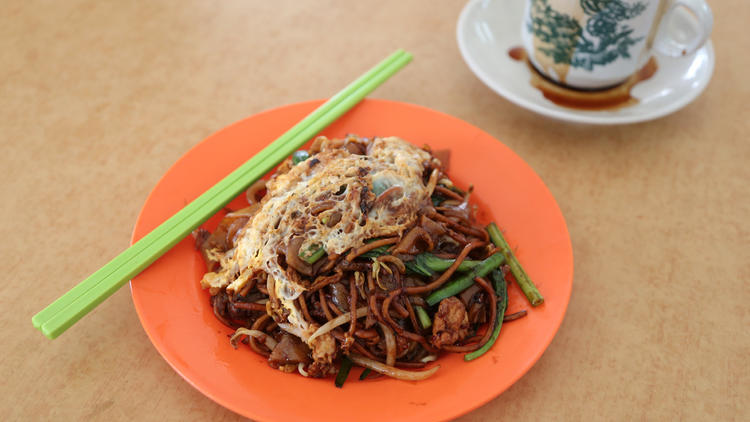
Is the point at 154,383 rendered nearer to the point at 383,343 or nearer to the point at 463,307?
the point at 383,343

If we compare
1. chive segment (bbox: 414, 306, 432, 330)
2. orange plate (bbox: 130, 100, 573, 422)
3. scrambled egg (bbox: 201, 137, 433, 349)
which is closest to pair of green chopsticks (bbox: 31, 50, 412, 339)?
orange plate (bbox: 130, 100, 573, 422)

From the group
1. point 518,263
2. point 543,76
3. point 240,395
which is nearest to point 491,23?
point 543,76

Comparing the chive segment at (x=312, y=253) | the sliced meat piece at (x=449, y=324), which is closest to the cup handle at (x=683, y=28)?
the sliced meat piece at (x=449, y=324)

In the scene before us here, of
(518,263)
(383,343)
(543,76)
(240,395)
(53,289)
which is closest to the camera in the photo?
(240,395)

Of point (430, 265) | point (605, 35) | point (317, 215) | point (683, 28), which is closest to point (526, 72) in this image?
point (605, 35)

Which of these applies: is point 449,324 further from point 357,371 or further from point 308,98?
point 308,98

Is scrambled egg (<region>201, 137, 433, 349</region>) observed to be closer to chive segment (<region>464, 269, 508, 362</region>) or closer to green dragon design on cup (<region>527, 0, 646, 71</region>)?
chive segment (<region>464, 269, 508, 362</region>)
